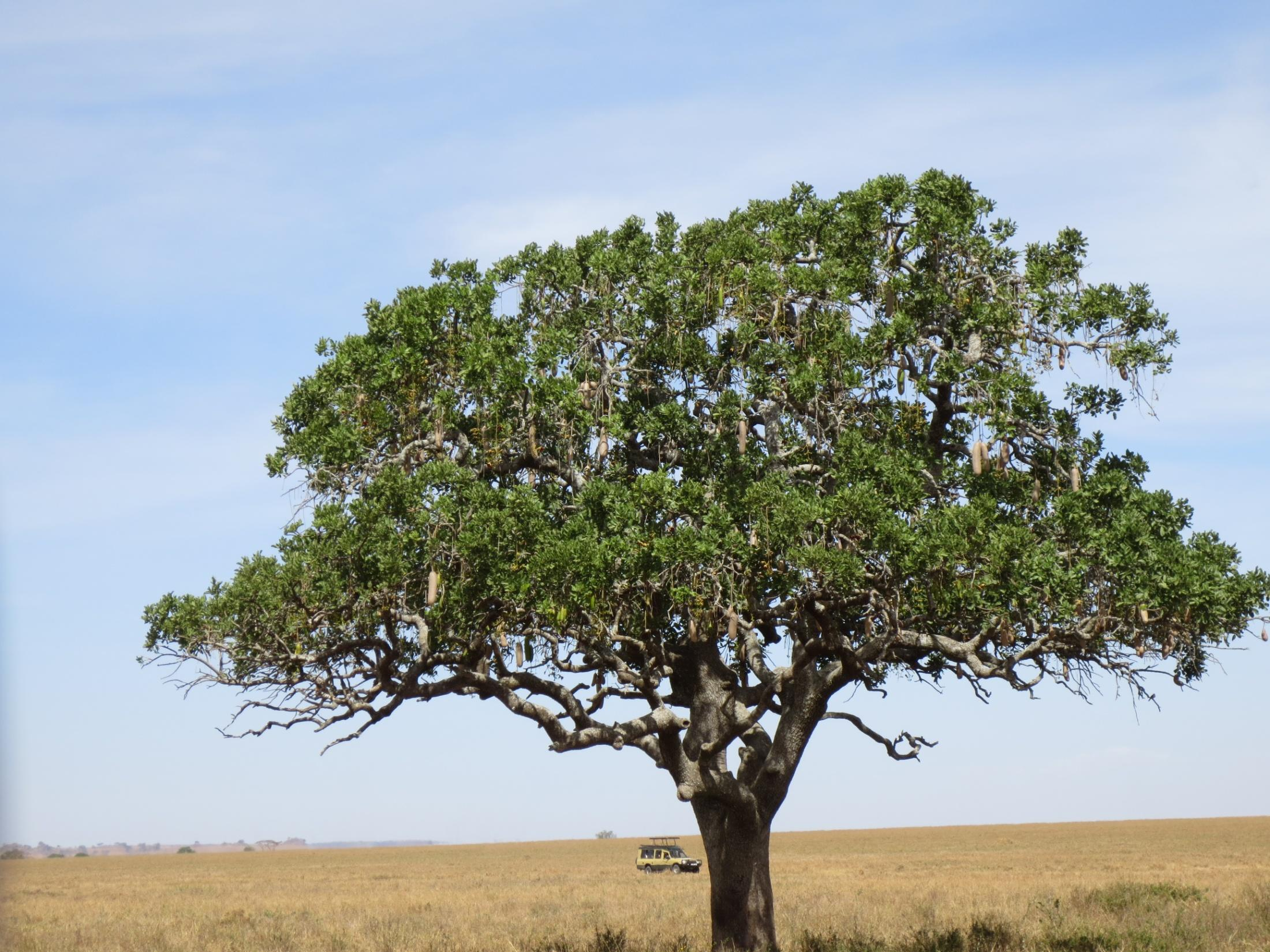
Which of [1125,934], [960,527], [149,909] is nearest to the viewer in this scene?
[960,527]

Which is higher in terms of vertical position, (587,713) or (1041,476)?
(1041,476)

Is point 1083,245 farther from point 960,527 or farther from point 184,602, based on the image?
point 184,602

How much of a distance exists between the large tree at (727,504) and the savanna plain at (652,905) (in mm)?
4952

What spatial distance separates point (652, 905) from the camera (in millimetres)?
39469

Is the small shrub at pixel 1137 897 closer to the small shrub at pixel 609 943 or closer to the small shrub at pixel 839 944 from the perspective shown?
the small shrub at pixel 839 944

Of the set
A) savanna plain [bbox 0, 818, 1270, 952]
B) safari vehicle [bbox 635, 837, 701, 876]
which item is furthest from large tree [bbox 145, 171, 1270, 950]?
safari vehicle [bbox 635, 837, 701, 876]

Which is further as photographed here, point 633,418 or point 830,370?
point 633,418

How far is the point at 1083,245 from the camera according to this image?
20891 millimetres

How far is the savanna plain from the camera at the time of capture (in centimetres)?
2403

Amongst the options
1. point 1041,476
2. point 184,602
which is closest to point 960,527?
point 1041,476

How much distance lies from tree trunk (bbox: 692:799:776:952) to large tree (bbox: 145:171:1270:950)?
61mm

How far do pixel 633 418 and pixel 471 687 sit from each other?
5.47 meters

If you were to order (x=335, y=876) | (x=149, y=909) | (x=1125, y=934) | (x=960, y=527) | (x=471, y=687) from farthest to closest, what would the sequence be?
(x=335, y=876)
(x=149, y=909)
(x=1125, y=934)
(x=471, y=687)
(x=960, y=527)

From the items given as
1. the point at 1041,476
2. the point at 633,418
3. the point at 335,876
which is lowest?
the point at 335,876
